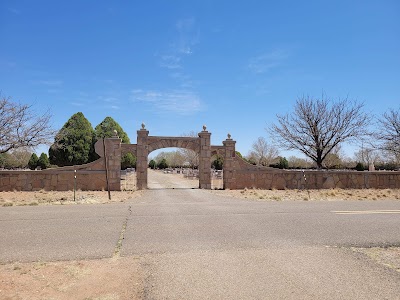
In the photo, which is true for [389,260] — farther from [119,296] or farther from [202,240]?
[119,296]

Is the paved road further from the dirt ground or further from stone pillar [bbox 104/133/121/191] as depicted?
stone pillar [bbox 104/133/121/191]

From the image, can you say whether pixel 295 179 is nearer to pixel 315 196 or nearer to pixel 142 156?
pixel 315 196

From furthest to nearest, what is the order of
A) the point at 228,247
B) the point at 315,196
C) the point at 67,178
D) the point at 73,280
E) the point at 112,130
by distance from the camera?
the point at 112,130 → the point at 67,178 → the point at 315,196 → the point at 228,247 → the point at 73,280

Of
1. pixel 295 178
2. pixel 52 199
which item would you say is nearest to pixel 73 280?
pixel 52 199

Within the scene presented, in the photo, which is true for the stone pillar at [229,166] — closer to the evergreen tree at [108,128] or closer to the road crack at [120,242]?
the road crack at [120,242]

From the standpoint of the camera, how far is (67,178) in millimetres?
18672

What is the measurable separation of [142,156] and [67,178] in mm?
4325

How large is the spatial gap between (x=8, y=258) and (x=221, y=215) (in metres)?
5.49

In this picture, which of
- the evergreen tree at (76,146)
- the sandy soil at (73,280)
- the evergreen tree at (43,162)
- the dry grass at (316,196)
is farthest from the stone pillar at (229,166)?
the evergreen tree at (43,162)

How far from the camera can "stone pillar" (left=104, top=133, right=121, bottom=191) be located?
1936cm

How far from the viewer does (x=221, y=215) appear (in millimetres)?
9320

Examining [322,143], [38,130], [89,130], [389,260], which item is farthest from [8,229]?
[89,130]

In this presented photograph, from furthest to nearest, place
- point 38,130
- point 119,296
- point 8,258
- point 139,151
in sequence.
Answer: point 38,130 → point 139,151 → point 8,258 → point 119,296

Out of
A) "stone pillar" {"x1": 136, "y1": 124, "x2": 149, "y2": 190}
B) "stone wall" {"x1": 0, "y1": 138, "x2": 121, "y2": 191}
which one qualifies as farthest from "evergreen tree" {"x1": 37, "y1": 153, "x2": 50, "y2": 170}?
"stone pillar" {"x1": 136, "y1": 124, "x2": 149, "y2": 190}
